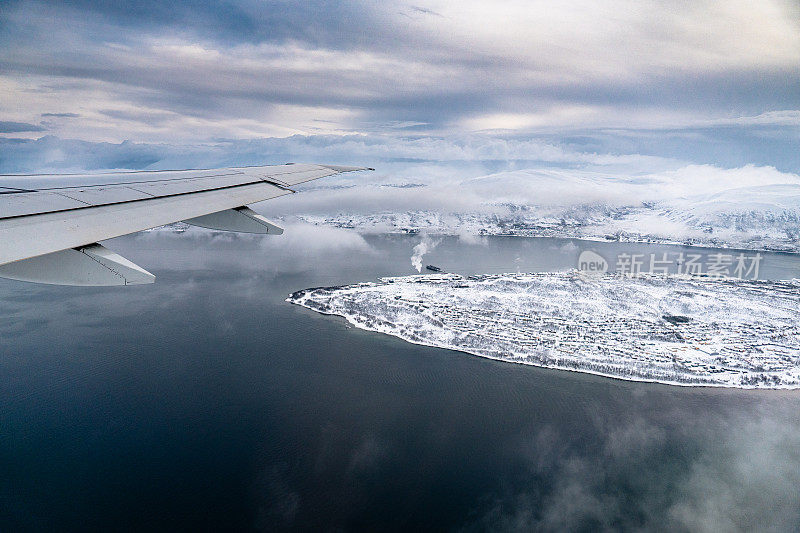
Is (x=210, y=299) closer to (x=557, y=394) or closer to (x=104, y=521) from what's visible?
(x=104, y=521)

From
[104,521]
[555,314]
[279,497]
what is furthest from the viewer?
[555,314]

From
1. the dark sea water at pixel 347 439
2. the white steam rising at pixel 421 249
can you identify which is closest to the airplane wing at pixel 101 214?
the dark sea water at pixel 347 439

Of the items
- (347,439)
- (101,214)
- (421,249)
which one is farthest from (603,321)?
(421,249)

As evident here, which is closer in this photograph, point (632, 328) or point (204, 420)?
point (204, 420)

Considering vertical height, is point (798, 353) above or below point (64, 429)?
above

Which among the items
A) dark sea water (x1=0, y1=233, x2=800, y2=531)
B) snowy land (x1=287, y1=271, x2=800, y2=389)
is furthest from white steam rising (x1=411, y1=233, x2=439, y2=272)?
dark sea water (x1=0, y1=233, x2=800, y2=531)

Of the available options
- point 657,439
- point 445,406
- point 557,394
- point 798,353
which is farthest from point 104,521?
point 798,353

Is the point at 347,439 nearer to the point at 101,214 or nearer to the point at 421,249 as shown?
the point at 101,214
